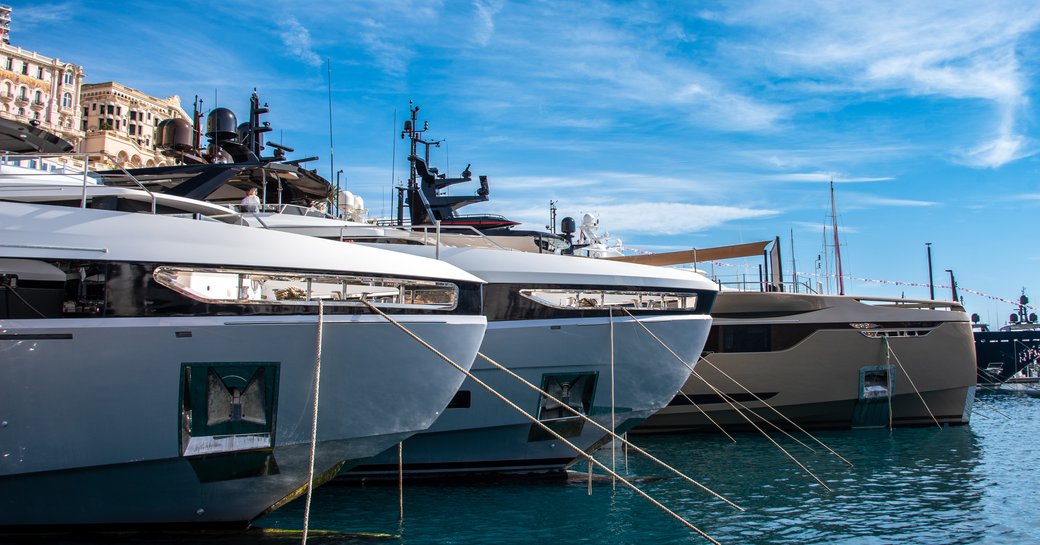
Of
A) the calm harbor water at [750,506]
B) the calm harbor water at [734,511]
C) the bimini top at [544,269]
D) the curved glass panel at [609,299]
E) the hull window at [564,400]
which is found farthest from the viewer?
the hull window at [564,400]

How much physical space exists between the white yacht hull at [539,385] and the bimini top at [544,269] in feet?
1.76

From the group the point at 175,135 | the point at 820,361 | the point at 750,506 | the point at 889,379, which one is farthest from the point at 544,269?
the point at 889,379

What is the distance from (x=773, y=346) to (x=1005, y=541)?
9.51 meters

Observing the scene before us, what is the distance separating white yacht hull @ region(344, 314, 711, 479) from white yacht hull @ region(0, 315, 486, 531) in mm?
2413

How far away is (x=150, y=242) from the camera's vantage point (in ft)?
21.4

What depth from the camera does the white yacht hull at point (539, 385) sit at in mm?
10398

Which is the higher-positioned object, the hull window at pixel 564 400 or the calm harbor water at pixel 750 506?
the hull window at pixel 564 400

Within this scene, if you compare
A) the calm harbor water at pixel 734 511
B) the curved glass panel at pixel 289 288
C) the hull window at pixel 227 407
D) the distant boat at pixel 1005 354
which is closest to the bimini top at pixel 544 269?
the curved glass panel at pixel 289 288

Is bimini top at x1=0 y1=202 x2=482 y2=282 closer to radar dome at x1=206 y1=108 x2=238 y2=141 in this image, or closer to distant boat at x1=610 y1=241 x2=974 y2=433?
radar dome at x1=206 y1=108 x2=238 y2=141

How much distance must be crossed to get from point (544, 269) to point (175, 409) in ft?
17.2

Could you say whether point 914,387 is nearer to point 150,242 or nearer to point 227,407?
point 227,407

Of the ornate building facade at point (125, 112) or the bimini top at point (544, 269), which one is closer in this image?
the bimini top at point (544, 269)

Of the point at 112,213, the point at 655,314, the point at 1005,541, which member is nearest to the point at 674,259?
the point at 655,314

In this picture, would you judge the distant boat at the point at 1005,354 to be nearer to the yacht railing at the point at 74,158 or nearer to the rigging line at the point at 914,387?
the rigging line at the point at 914,387
